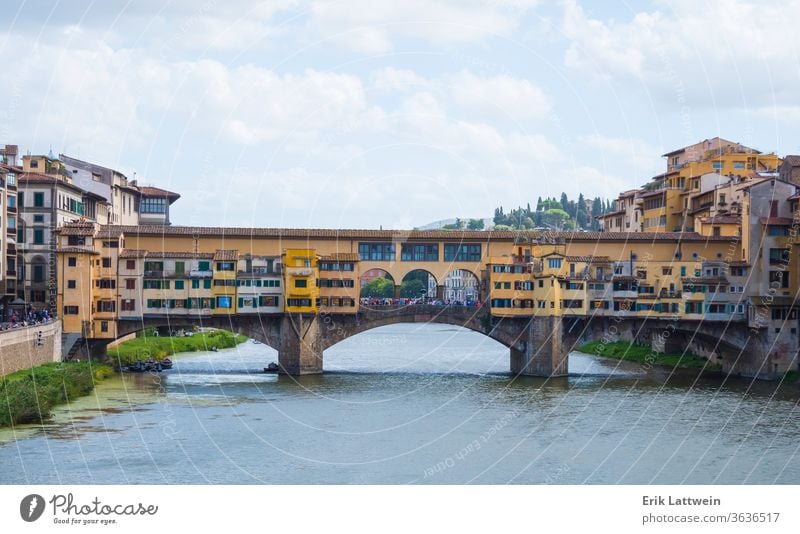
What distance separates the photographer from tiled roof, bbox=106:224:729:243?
62.4 m

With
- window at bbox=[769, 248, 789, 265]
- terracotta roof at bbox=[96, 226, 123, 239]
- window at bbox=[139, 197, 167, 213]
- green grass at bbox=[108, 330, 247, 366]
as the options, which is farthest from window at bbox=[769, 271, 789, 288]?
window at bbox=[139, 197, 167, 213]

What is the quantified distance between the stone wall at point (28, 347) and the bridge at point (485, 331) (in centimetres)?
289

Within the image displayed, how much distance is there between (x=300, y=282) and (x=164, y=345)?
616 inches

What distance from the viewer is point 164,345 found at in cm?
7244

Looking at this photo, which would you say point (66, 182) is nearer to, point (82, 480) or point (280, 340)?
point (280, 340)

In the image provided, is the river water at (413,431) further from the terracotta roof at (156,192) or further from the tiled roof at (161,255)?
the terracotta roof at (156,192)

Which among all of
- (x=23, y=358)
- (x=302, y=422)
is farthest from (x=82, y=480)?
(x=23, y=358)

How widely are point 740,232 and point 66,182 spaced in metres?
35.9

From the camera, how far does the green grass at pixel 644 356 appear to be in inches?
2586

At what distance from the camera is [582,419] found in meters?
44.8

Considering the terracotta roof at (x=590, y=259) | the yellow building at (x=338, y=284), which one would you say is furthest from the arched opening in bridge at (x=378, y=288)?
the yellow building at (x=338, y=284)

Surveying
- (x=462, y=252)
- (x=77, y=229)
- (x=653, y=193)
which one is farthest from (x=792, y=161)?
(x=77, y=229)

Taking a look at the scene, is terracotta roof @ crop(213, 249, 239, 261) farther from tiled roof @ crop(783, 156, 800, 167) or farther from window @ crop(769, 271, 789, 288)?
tiled roof @ crop(783, 156, 800, 167)

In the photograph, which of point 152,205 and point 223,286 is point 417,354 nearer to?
point 223,286
